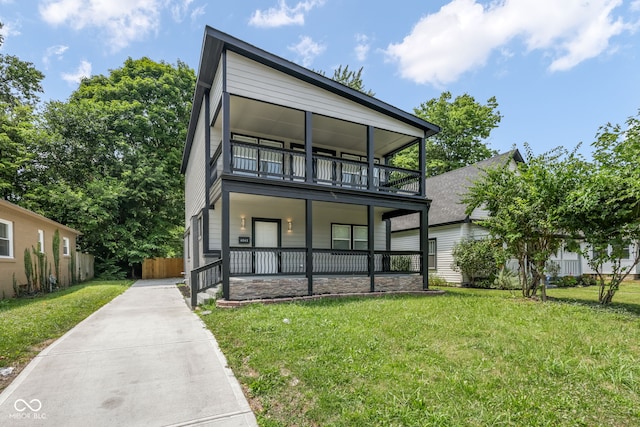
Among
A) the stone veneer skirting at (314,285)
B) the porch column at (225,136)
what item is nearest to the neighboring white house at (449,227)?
the stone veneer skirting at (314,285)

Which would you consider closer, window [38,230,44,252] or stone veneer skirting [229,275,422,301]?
stone veneer skirting [229,275,422,301]

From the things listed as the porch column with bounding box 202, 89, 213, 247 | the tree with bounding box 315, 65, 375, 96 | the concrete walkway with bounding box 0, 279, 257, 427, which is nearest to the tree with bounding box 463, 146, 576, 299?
the porch column with bounding box 202, 89, 213, 247

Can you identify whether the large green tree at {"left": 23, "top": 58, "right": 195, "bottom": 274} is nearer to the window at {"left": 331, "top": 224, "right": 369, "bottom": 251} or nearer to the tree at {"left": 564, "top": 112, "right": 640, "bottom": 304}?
the window at {"left": 331, "top": 224, "right": 369, "bottom": 251}

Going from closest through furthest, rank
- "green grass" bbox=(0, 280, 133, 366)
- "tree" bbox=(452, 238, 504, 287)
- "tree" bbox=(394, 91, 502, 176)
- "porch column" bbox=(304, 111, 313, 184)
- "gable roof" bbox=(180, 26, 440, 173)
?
1. "green grass" bbox=(0, 280, 133, 366)
2. "gable roof" bbox=(180, 26, 440, 173)
3. "porch column" bbox=(304, 111, 313, 184)
4. "tree" bbox=(452, 238, 504, 287)
5. "tree" bbox=(394, 91, 502, 176)

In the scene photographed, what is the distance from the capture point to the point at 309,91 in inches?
409

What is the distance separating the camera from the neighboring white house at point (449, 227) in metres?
14.9

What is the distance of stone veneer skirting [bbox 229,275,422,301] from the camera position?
8.73 metres

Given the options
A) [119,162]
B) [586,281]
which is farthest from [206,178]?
[586,281]

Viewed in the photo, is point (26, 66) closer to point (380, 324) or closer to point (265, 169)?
point (265, 169)

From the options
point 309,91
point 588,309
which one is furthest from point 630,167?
point 309,91

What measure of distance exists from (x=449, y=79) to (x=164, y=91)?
887 inches

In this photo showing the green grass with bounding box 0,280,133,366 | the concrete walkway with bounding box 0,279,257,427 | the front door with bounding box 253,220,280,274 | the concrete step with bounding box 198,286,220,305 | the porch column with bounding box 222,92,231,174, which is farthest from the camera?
the front door with bounding box 253,220,280,274

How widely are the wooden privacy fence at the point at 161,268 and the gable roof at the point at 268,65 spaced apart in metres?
15.1

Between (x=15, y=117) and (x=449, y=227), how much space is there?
2722 cm
